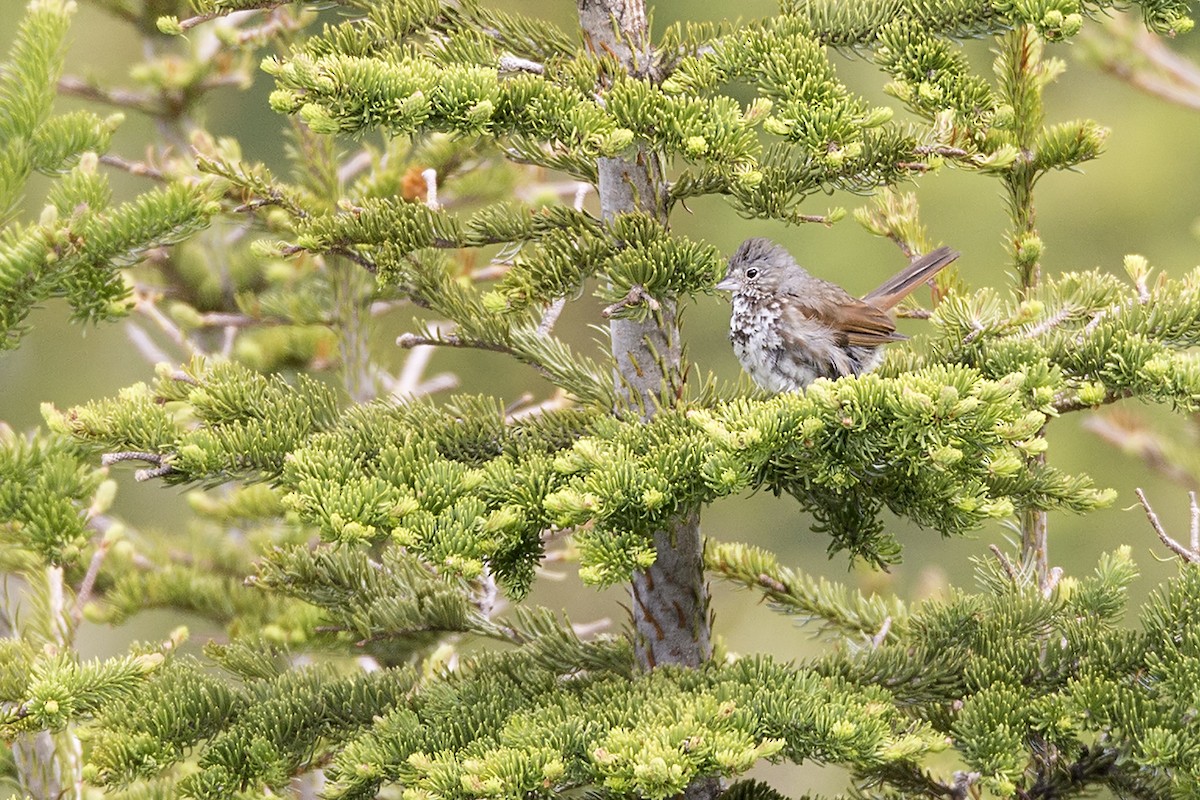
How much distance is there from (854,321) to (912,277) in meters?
0.26

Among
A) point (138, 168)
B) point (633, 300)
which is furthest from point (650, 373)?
point (138, 168)

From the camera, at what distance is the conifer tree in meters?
2.56

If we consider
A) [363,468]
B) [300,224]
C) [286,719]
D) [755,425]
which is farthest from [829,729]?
[300,224]

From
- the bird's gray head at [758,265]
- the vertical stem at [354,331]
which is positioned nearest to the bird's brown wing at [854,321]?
the bird's gray head at [758,265]

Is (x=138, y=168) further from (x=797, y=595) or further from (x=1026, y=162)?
(x=1026, y=162)

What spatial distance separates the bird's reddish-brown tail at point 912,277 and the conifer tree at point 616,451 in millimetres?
111

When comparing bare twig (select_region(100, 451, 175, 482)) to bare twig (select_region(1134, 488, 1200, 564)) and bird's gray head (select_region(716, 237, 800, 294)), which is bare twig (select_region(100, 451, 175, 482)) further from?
bare twig (select_region(1134, 488, 1200, 564))

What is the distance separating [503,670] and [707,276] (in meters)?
1.20

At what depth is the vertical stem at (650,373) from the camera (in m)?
3.13

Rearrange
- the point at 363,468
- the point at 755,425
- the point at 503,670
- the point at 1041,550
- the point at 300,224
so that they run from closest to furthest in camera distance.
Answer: the point at 755,425
the point at 363,468
the point at 300,224
the point at 503,670
the point at 1041,550

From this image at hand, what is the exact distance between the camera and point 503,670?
326 centimetres

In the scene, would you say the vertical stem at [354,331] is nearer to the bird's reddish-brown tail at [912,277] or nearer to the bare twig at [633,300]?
the bird's reddish-brown tail at [912,277]

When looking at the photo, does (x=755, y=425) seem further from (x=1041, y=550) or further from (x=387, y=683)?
(x=1041, y=550)

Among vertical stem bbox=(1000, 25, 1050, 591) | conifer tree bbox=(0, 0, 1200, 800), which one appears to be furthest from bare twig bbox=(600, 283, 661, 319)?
vertical stem bbox=(1000, 25, 1050, 591)
